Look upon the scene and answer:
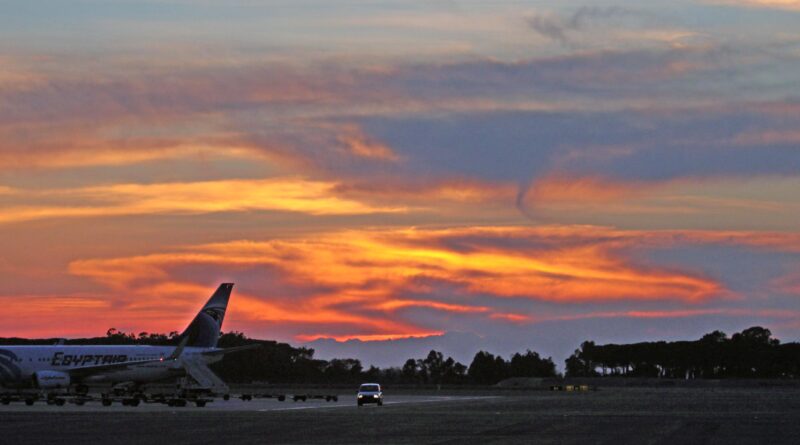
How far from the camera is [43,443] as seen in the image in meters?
44.2

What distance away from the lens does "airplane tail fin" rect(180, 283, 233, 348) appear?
4732 inches

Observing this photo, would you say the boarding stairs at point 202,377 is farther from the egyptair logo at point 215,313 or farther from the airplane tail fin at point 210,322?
the egyptair logo at point 215,313

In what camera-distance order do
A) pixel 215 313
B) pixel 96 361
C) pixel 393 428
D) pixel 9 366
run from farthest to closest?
pixel 215 313 → pixel 9 366 → pixel 96 361 → pixel 393 428

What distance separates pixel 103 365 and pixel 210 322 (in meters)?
12.5

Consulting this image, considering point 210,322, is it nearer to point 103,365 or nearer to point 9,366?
point 103,365

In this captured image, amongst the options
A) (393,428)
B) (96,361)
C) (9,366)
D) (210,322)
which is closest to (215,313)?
(210,322)

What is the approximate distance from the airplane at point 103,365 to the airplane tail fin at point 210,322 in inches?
71.9

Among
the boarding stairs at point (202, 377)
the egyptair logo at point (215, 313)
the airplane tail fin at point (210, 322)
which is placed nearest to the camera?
the boarding stairs at point (202, 377)

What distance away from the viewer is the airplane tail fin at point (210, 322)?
120188 millimetres

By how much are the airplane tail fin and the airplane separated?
1825 mm

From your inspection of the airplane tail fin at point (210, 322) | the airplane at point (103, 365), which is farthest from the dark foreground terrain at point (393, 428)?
the airplane tail fin at point (210, 322)

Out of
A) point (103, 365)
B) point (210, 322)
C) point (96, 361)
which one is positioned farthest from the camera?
point (210, 322)

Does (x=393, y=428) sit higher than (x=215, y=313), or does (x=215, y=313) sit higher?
(x=215, y=313)

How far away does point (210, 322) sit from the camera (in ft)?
402
